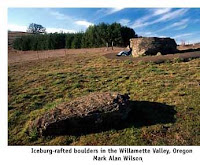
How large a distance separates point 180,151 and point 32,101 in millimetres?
8624

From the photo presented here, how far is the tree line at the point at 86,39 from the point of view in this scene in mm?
41781

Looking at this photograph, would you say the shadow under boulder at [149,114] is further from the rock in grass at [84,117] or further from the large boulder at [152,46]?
the large boulder at [152,46]

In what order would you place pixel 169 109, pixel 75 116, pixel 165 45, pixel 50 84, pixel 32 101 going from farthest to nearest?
pixel 165 45 < pixel 50 84 < pixel 32 101 < pixel 169 109 < pixel 75 116

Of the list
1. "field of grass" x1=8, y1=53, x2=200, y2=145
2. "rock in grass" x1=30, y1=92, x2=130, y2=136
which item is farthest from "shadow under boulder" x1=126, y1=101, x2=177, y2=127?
"rock in grass" x1=30, y1=92, x2=130, y2=136

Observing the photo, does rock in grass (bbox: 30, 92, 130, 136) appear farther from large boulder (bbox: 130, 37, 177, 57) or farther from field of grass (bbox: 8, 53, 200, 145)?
large boulder (bbox: 130, 37, 177, 57)

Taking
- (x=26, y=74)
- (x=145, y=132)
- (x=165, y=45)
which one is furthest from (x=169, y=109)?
(x=165, y=45)

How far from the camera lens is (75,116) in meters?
9.84

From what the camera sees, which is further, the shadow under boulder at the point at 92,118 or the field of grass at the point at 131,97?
the shadow under boulder at the point at 92,118

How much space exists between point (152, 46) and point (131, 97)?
13.1m

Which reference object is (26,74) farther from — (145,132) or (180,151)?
(180,151)

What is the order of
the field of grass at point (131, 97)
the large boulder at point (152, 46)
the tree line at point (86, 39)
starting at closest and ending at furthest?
1. the field of grass at point (131, 97)
2. the large boulder at point (152, 46)
3. the tree line at point (86, 39)

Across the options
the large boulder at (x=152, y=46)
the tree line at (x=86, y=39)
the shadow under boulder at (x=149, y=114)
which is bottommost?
the shadow under boulder at (x=149, y=114)

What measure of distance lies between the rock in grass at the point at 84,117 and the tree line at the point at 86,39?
31586 millimetres

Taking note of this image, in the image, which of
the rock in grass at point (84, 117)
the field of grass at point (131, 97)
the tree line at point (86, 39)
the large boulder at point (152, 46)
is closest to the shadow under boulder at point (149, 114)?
the field of grass at point (131, 97)
